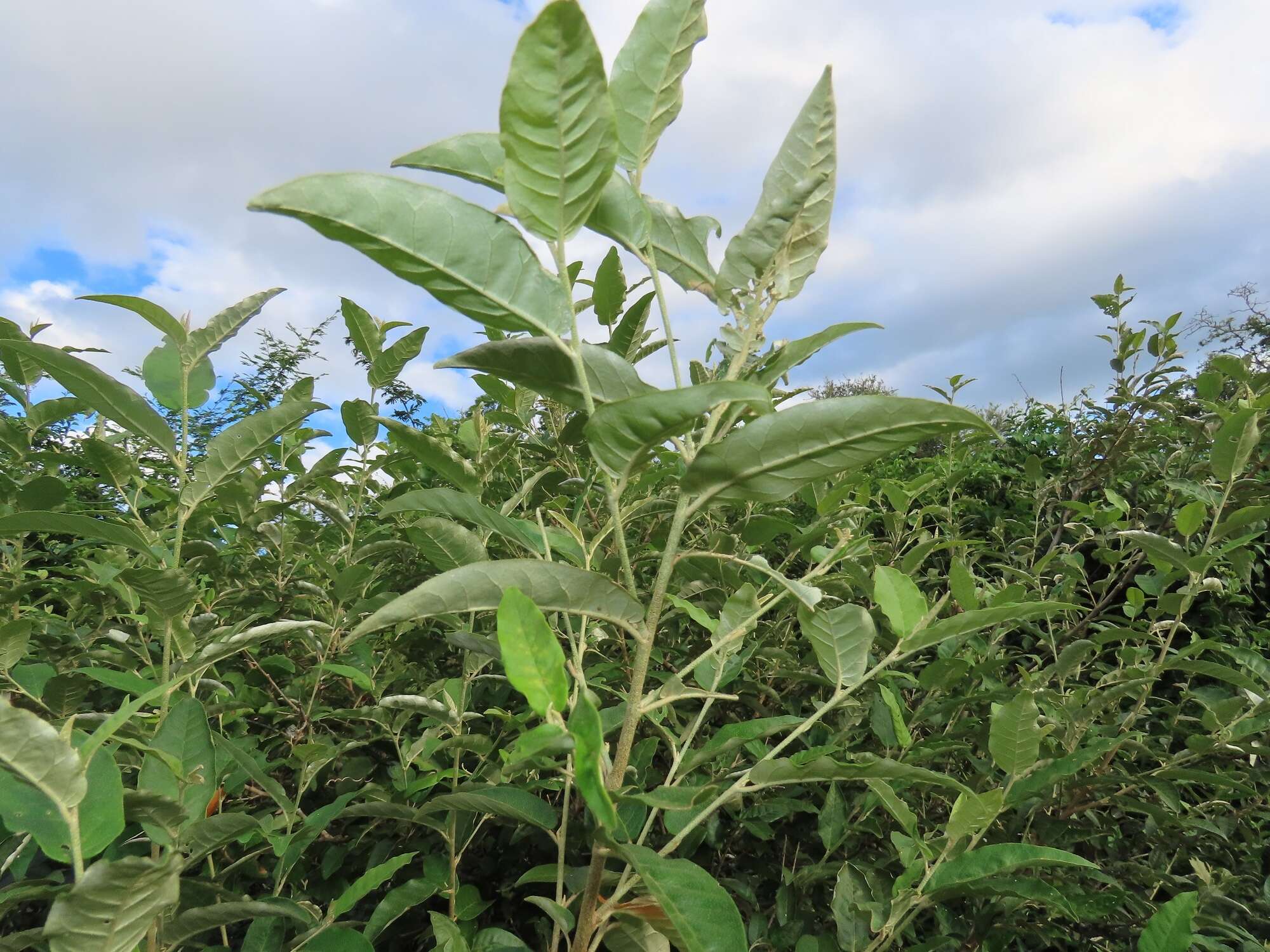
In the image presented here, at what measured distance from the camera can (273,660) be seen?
6.42 feet

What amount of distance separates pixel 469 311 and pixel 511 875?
143 centimetres

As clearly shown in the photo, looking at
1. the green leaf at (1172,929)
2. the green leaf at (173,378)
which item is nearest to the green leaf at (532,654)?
the green leaf at (173,378)

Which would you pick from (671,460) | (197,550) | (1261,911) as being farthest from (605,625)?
(1261,911)

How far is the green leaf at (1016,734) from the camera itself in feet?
4.22

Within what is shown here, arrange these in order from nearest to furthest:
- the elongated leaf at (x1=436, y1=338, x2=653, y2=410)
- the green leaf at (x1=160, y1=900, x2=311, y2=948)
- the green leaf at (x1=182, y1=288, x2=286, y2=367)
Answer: the elongated leaf at (x1=436, y1=338, x2=653, y2=410) → the green leaf at (x1=160, y1=900, x2=311, y2=948) → the green leaf at (x1=182, y1=288, x2=286, y2=367)

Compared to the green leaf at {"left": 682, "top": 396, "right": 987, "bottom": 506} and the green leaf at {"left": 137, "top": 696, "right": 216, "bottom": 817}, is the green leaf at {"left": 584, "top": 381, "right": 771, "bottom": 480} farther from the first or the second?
the green leaf at {"left": 137, "top": 696, "right": 216, "bottom": 817}

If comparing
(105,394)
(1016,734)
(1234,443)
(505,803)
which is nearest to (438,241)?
(105,394)

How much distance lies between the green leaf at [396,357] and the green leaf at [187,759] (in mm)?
810

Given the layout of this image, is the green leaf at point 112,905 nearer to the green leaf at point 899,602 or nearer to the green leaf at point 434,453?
the green leaf at point 434,453

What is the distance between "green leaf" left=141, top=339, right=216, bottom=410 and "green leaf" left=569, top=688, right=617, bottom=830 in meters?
1.10

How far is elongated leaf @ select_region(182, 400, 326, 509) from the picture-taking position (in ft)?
4.53

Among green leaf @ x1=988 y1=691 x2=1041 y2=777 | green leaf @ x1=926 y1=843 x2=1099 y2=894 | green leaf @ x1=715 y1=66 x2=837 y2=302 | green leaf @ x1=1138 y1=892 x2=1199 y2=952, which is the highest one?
green leaf @ x1=715 y1=66 x2=837 y2=302

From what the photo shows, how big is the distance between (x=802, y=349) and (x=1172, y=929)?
1.16 metres

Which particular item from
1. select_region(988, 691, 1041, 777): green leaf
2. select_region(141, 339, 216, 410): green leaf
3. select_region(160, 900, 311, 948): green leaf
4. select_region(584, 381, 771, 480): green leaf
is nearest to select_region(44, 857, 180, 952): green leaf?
select_region(160, 900, 311, 948): green leaf
